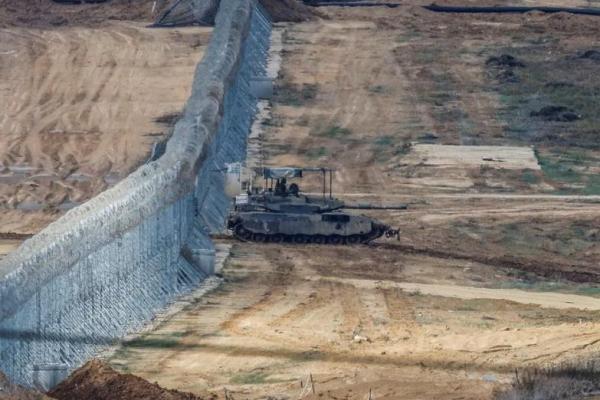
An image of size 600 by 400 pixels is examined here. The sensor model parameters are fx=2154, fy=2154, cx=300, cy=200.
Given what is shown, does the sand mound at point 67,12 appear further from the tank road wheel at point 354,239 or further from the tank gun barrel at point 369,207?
the tank road wheel at point 354,239

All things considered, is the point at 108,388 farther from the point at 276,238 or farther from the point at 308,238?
the point at 308,238

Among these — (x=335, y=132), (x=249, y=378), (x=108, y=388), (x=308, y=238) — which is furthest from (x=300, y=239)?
(x=108, y=388)

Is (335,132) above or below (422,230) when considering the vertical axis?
above

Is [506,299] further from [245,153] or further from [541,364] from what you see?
[245,153]

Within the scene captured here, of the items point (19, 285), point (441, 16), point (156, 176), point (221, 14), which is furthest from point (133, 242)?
point (441, 16)

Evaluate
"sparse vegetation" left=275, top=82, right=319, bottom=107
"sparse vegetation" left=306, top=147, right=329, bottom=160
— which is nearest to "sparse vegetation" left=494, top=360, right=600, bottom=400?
"sparse vegetation" left=306, top=147, right=329, bottom=160

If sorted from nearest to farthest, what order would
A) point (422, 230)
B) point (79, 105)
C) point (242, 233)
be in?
point (242, 233), point (422, 230), point (79, 105)
